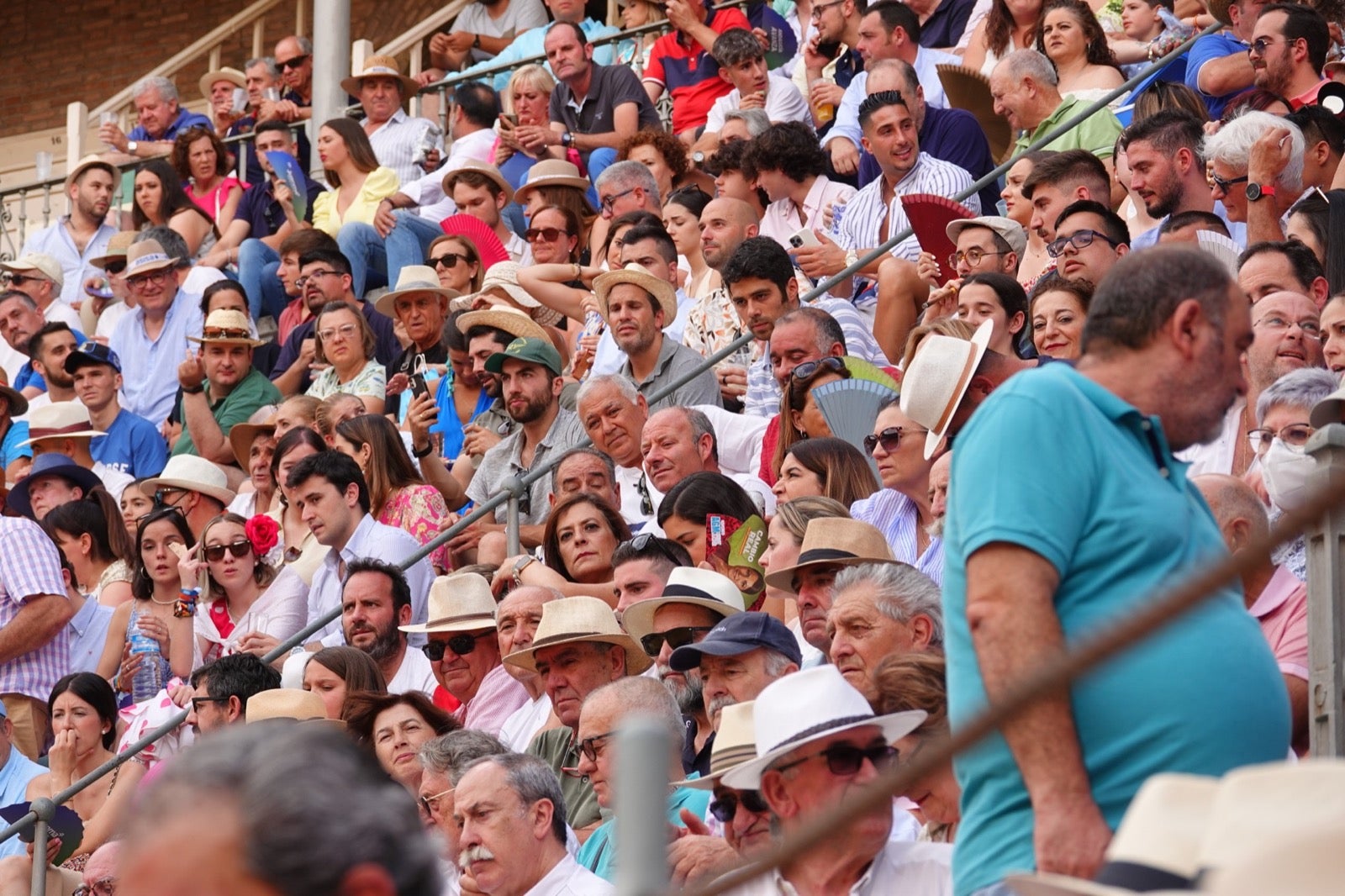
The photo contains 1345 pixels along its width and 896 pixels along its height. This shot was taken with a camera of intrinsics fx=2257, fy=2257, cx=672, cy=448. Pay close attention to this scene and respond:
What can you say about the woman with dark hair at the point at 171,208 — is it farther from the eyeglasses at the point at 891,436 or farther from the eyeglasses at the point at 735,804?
the eyeglasses at the point at 735,804

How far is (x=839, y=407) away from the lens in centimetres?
743

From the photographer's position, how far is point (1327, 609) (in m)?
3.88

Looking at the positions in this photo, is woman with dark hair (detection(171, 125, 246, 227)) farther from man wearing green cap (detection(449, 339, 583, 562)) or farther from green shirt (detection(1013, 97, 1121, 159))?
green shirt (detection(1013, 97, 1121, 159))

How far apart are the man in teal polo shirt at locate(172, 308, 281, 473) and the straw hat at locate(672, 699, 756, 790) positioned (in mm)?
6663

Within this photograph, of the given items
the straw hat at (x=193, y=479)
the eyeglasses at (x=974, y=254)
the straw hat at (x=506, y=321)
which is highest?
the eyeglasses at (x=974, y=254)

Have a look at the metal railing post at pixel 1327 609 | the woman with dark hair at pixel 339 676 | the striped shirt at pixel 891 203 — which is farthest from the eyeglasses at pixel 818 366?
the metal railing post at pixel 1327 609

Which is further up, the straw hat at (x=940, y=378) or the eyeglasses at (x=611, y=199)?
the straw hat at (x=940, y=378)

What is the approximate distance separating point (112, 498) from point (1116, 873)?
8.37 meters

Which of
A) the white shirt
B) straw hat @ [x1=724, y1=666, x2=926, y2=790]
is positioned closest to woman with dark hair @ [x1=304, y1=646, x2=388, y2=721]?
straw hat @ [x1=724, y1=666, x2=926, y2=790]

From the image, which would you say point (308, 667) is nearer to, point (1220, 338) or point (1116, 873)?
point (1220, 338)

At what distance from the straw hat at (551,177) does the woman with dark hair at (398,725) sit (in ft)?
16.3

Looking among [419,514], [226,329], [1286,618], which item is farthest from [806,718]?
[226,329]

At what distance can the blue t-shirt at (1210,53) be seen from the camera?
8.81 m

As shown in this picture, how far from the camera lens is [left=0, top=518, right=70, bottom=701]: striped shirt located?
8.79 metres
